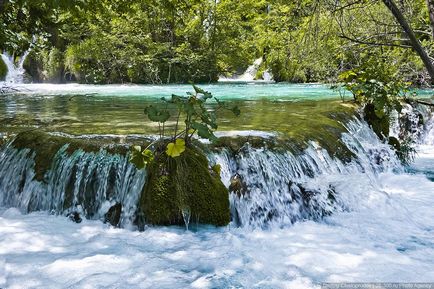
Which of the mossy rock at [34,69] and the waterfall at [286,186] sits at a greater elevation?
the mossy rock at [34,69]

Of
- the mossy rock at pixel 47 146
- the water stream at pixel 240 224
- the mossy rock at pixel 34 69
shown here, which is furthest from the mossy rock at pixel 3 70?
the mossy rock at pixel 47 146

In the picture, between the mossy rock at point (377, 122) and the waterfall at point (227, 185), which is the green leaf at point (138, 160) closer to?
the waterfall at point (227, 185)

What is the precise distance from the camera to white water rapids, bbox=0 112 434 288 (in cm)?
330

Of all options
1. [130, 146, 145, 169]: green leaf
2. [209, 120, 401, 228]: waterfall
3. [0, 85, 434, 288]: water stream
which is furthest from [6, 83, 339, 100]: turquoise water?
[130, 146, 145, 169]: green leaf

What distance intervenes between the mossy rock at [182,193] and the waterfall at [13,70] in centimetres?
1946

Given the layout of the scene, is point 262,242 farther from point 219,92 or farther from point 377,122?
point 219,92

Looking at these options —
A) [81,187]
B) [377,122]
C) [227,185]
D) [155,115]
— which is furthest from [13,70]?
[155,115]

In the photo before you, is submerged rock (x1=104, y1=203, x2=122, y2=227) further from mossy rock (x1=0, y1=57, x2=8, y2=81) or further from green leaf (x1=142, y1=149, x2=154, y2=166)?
mossy rock (x1=0, y1=57, x2=8, y2=81)

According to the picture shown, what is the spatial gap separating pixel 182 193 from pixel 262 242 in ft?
3.08

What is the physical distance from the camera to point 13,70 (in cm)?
2162

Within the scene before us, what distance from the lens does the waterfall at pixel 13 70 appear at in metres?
21.1


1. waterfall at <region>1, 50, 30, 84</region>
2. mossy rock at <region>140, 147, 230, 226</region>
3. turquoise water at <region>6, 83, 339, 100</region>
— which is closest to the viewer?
mossy rock at <region>140, 147, 230, 226</region>

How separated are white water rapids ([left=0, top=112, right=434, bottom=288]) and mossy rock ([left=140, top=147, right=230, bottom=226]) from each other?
5.2 inches

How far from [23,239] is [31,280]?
2.63ft
